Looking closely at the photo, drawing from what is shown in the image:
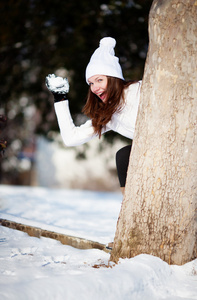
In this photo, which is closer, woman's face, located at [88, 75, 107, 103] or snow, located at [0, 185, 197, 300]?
snow, located at [0, 185, 197, 300]

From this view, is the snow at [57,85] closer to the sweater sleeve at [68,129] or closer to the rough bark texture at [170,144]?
the sweater sleeve at [68,129]

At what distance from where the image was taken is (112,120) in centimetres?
274

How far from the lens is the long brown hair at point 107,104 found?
259cm

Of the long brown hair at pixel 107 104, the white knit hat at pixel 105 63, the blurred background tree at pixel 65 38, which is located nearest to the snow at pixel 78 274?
the long brown hair at pixel 107 104

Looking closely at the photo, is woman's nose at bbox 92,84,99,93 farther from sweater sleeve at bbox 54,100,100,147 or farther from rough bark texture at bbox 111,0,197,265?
rough bark texture at bbox 111,0,197,265

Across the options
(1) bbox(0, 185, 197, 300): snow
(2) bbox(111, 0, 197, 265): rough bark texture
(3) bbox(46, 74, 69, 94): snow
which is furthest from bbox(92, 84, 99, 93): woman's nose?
(1) bbox(0, 185, 197, 300): snow

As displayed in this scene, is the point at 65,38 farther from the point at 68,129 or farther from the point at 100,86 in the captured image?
the point at 68,129

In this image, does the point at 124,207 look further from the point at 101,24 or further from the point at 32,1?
the point at 32,1

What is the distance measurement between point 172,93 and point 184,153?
38 centimetres

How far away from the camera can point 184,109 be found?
2043 mm

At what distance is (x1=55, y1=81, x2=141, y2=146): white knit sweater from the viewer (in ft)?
8.52

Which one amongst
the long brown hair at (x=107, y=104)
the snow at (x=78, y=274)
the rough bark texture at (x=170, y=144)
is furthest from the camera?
the long brown hair at (x=107, y=104)

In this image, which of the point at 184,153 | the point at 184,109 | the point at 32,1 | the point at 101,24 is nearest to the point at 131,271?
the point at 184,153

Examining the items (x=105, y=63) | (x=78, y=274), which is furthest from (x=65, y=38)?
(x=78, y=274)
